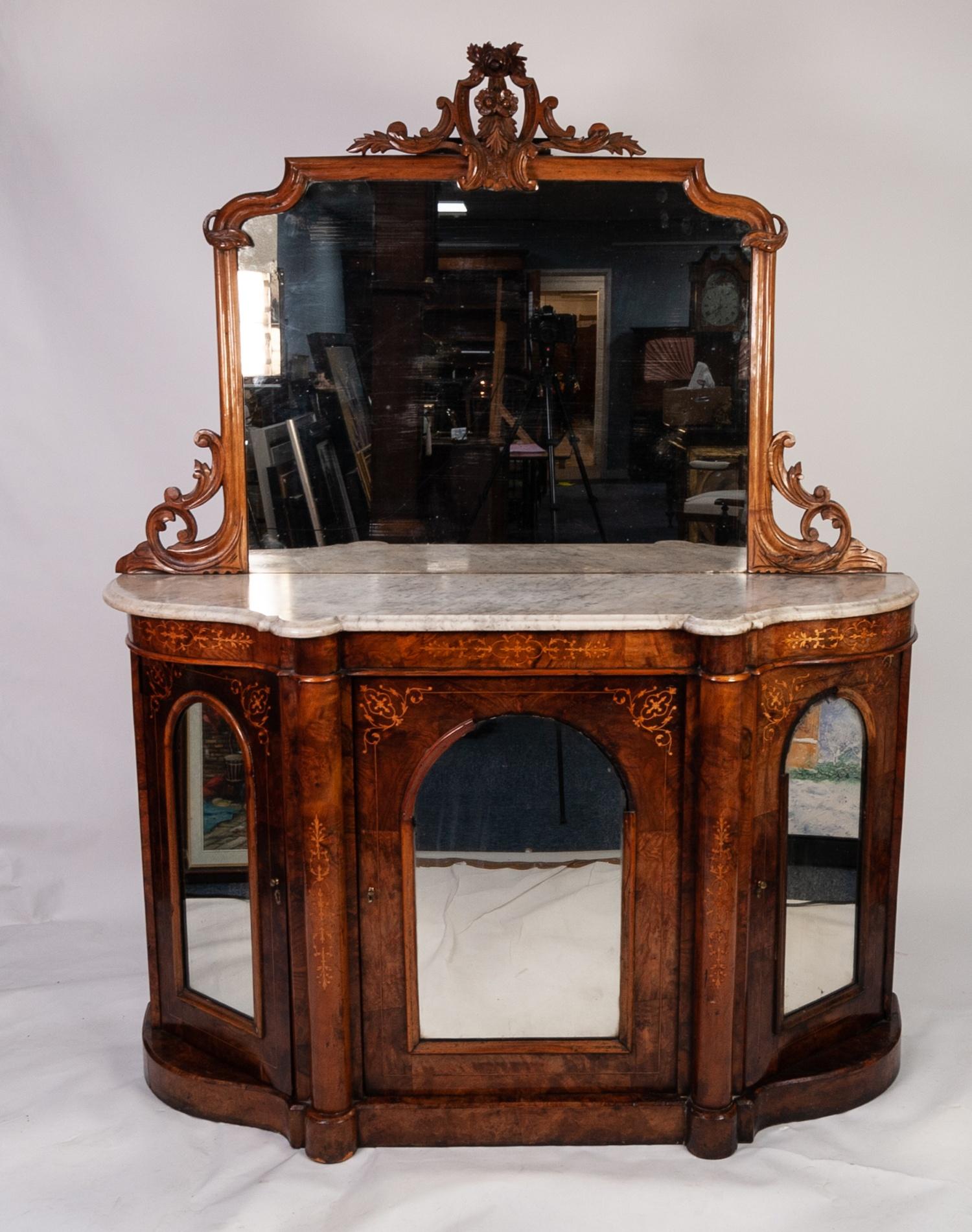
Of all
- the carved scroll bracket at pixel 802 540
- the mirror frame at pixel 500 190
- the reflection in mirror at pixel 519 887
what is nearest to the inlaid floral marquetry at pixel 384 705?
the reflection in mirror at pixel 519 887

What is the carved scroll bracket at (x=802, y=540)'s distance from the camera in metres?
2.91

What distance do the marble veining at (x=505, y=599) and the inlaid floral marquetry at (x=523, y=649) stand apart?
1.3 inches

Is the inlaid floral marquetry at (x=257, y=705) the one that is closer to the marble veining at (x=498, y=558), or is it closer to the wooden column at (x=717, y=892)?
the marble veining at (x=498, y=558)

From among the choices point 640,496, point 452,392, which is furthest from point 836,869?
point 452,392

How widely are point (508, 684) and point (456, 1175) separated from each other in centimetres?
91

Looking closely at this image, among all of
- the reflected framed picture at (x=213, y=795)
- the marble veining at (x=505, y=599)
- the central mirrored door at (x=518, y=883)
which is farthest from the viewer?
the reflected framed picture at (x=213, y=795)

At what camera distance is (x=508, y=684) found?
2.50m

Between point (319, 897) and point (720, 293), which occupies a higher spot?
point (720, 293)

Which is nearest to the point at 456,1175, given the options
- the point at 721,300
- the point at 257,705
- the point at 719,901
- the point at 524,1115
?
the point at 524,1115

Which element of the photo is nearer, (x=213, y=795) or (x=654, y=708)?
(x=654, y=708)

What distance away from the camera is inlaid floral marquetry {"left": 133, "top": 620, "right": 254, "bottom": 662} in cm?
251

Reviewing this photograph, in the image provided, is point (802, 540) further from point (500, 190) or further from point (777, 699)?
point (500, 190)

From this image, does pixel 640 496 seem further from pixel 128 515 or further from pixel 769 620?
pixel 128 515

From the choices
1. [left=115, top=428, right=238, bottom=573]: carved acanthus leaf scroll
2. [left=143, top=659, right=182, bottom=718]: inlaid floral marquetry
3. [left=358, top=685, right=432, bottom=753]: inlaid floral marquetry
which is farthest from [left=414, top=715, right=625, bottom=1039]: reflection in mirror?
[left=115, top=428, right=238, bottom=573]: carved acanthus leaf scroll
